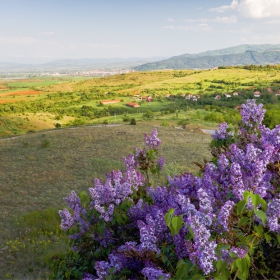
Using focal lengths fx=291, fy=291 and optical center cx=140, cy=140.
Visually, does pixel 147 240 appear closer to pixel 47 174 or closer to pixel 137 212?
pixel 137 212

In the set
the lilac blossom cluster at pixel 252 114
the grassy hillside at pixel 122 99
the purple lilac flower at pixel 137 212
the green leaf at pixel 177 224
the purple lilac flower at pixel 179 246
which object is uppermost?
the lilac blossom cluster at pixel 252 114

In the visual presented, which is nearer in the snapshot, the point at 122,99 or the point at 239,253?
the point at 239,253

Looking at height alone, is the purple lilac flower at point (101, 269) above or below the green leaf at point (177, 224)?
below

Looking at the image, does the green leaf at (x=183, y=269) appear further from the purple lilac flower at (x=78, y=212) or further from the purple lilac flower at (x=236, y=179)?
the purple lilac flower at (x=78, y=212)

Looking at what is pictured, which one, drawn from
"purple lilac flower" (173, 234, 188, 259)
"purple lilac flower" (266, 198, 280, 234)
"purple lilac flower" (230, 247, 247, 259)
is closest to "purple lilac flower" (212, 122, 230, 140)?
"purple lilac flower" (266, 198, 280, 234)

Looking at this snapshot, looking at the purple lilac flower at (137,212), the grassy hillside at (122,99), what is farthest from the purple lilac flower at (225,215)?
the grassy hillside at (122,99)

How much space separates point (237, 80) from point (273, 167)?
156719 mm

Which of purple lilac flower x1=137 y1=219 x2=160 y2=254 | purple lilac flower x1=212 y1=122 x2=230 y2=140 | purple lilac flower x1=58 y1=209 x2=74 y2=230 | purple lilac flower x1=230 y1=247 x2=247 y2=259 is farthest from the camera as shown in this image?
purple lilac flower x1=212 y1=122 x2=230 y2=140

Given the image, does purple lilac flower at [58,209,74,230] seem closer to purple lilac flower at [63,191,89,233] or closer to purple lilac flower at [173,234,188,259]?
purple lilac flower at [63,191,89,233]

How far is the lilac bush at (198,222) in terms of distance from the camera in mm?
1982

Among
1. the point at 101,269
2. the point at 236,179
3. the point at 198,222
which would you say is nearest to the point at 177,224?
the point at 198,222

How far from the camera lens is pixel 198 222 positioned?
193 centimetres

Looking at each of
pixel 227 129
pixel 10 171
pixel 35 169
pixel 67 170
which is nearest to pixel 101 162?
pixel 67 170

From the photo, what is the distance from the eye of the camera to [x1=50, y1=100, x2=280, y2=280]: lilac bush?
198 centimetres
